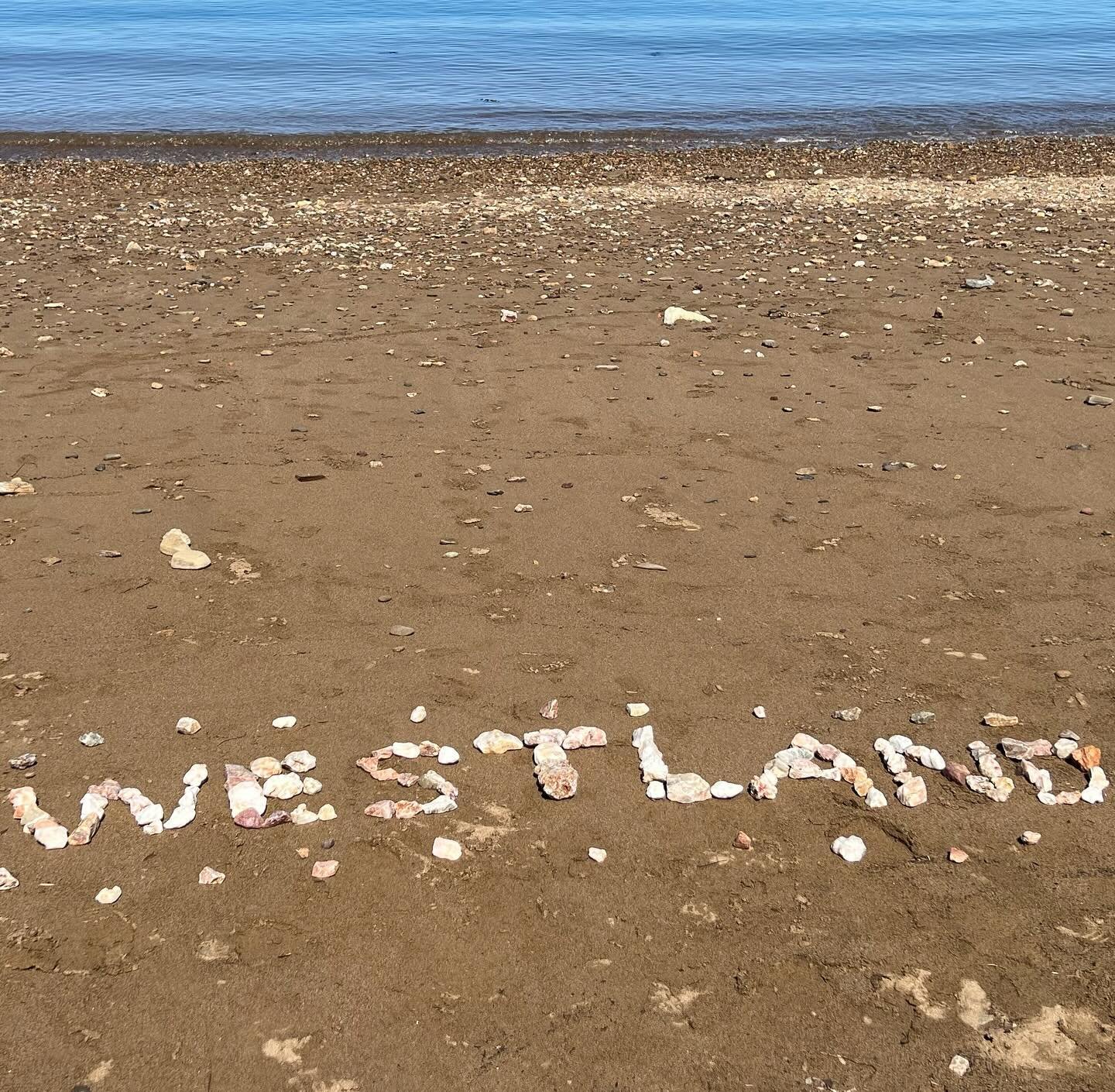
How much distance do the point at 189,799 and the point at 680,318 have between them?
657 cm

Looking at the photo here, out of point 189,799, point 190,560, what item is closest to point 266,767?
point 189,799

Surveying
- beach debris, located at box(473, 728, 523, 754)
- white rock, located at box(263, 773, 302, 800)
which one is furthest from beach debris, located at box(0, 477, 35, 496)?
beach debris, located at box(473, 728, 523, 754)

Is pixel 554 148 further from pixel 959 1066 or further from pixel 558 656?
pixel 959 1066

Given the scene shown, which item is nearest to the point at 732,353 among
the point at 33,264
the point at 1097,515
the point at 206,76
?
the point at 1097,515

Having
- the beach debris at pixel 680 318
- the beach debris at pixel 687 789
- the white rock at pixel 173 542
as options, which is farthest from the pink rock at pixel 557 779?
the beach debris at pixel 680 318

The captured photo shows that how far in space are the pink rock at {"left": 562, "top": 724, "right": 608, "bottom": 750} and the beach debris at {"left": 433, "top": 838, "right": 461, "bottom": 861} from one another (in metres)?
0.64

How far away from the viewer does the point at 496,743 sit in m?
4.02

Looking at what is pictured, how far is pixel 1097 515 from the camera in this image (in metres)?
5.80

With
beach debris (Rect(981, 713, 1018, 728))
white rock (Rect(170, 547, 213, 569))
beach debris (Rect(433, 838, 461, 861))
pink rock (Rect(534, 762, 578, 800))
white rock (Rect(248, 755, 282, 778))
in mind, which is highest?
white rock (Rect(170, 547, 213, 569))

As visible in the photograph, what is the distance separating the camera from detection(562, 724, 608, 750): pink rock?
4035 millimetres

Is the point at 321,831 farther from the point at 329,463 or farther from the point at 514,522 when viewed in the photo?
the point at 329,463

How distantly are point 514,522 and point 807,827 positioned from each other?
104 inches

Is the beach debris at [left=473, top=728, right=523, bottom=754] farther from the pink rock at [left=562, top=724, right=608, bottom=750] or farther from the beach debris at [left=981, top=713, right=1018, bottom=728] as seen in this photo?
the beach debris at [left=981, top=713, right=1018, bottom=728]

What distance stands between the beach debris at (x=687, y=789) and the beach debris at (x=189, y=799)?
1.66 m
